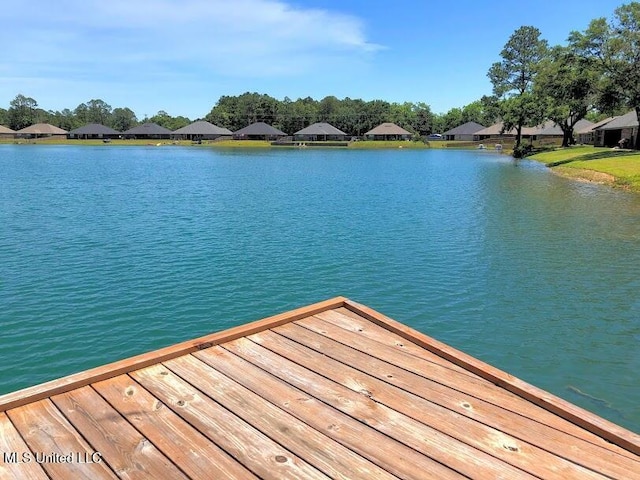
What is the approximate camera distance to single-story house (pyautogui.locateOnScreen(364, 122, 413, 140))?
109750mm

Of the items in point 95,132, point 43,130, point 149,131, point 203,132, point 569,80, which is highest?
point 43,130

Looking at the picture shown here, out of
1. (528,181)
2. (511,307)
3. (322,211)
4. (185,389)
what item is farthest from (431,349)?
(528,181)

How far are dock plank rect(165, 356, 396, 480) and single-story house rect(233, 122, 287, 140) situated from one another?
113m

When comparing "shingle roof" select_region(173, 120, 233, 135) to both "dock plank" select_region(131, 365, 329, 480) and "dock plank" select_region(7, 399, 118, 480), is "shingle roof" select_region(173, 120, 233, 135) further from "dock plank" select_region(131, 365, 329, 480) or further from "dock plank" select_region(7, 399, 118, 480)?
"dock plank" select_region(7, 399, 118, 480)

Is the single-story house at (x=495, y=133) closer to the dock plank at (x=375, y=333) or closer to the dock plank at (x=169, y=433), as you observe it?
the dock plank at (x=375, y=333)

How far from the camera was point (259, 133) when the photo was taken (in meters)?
114

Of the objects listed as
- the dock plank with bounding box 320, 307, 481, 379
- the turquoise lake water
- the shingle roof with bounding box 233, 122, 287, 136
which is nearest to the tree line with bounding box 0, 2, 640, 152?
the shingle roof with bounding box 233, 122, 287, 136

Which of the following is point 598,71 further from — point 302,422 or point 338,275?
point 302,422

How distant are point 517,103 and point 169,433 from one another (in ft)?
222

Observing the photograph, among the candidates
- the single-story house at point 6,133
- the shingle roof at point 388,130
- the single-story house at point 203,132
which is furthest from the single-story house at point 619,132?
the single-story house at point 6,133

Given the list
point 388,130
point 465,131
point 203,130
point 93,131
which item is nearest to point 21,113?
point 93,131

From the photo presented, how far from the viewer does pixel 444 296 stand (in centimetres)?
1064

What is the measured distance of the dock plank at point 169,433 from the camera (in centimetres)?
306

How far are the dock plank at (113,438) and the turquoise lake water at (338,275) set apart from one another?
4.04 meters
